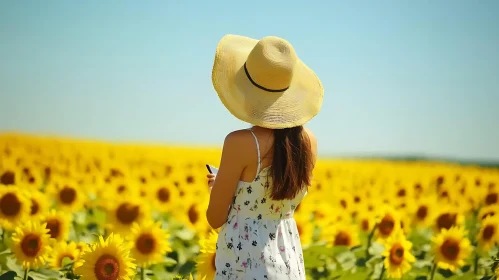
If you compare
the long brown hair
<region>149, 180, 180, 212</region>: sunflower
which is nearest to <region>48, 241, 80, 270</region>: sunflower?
the long brown hair

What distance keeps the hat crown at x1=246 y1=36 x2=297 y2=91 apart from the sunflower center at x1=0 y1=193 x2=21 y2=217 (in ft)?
11.3

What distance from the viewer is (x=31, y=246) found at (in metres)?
4.77

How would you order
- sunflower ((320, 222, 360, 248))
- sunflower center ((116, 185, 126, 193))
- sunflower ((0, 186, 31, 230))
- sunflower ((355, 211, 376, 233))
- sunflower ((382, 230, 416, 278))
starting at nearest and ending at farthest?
1. sunflower ((382, 230, 416, 278))
2. sunflower ((0, 186, 31, 230))
3. sunflower ((320, 222, 360, 248))
4. sunflower ((355, 211, 376, 233))
5. sunflower center ((116, 185, 126, 193))

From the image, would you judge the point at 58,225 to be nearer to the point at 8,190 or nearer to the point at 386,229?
the point at 8,190

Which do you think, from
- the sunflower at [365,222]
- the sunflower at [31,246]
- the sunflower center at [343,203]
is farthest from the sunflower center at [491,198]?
the sunflower at [31,246]

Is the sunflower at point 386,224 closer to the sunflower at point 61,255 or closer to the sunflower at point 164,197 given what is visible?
the sunflower at point 164,197

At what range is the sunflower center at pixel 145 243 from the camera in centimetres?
518

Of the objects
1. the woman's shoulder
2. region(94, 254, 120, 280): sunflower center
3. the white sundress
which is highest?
the woman's shoulder

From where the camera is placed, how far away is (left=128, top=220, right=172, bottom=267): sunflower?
5148mm

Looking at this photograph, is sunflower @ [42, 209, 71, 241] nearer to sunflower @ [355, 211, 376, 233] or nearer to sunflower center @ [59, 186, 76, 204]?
sunflower center @ [59, 186, 76, 204]

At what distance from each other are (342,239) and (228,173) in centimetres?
329

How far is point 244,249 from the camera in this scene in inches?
132

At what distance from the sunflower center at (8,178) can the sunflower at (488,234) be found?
202 inches

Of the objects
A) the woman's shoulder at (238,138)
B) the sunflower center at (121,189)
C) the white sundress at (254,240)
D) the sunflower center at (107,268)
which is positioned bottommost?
the sunflower center at (121,189)
